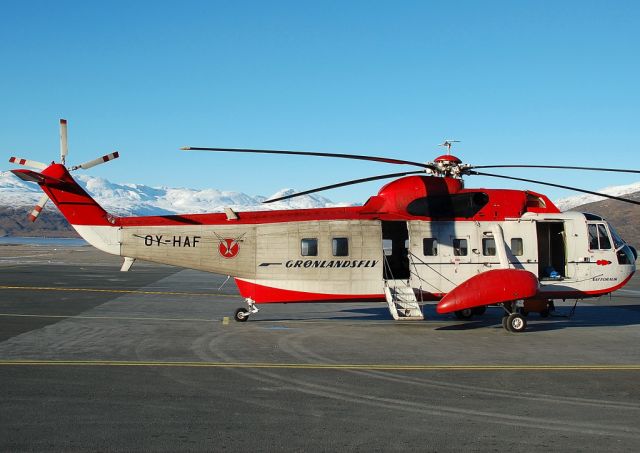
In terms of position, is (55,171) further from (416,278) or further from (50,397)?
(416,278)

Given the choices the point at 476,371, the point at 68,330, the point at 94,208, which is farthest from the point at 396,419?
the point at 94,208

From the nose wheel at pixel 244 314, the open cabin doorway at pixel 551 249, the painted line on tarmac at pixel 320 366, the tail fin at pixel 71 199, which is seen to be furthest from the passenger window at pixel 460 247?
the tail fin at pixel 71 199

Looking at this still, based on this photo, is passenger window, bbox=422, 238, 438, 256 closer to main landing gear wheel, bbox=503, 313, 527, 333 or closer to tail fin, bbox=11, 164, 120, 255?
main landing gear wheel, bbox=503, 313, 527, 333

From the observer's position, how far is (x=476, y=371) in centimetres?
1215

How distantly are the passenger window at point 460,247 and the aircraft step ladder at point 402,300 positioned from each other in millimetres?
1924

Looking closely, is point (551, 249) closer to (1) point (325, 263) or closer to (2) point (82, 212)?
(1) point (325, 263)

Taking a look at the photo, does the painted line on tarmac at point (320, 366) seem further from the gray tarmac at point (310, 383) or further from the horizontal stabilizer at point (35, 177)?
the horizontal stabilizer at point (35, 177)

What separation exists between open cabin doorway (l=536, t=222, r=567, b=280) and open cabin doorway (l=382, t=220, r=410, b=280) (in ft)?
15.0

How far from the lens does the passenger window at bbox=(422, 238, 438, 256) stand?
18406 mm

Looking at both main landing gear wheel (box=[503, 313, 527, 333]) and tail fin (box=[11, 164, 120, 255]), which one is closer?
main landing gear wheel (box=[503, 313, 527, 333])

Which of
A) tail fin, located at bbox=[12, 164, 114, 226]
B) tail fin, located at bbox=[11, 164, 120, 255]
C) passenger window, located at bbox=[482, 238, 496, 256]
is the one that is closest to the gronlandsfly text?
passenger window, located at bbox=[482, 238, 496, 256]

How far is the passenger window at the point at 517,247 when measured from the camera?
1872cm

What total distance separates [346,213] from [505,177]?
505 cm

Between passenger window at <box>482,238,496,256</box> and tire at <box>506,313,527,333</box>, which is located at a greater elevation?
passenger window at <box>482,238,496,256</box>
